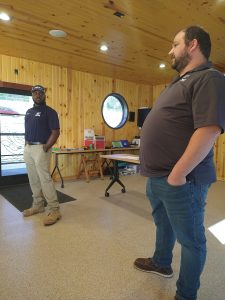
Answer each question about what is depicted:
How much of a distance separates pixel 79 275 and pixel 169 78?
520 cm

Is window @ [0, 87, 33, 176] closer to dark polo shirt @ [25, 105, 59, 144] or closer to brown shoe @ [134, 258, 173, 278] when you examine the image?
dark polo shirt @ [25, 105, 59, 144]

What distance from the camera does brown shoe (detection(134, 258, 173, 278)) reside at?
172cm

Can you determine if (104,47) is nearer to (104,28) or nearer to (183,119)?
(104,28)

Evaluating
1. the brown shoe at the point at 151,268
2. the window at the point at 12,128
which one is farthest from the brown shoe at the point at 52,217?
the window at the point at 12,128

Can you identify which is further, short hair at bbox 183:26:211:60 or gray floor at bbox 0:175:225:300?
gray floor at bbox 0:175:225:300

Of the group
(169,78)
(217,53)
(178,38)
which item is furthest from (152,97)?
(178,38)

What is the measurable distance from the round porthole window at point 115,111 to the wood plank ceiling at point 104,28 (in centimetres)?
151

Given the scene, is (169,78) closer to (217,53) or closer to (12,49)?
(217,53)

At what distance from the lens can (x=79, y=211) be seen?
3.11 m

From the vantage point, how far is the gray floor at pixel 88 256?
1.57m

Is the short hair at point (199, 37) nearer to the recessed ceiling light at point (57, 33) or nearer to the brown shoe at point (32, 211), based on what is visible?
the recessed ceiling light at point (57, 33)

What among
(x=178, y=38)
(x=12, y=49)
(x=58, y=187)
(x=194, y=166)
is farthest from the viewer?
(x=58, y=187)

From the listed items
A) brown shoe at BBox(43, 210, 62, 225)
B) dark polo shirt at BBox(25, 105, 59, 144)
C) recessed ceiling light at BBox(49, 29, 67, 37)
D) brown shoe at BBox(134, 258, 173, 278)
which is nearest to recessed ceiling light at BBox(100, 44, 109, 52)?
recessed ceiling light at BBox(49, 29, 67, 37)

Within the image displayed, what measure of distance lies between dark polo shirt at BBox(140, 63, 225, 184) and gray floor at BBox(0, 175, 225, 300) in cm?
89
